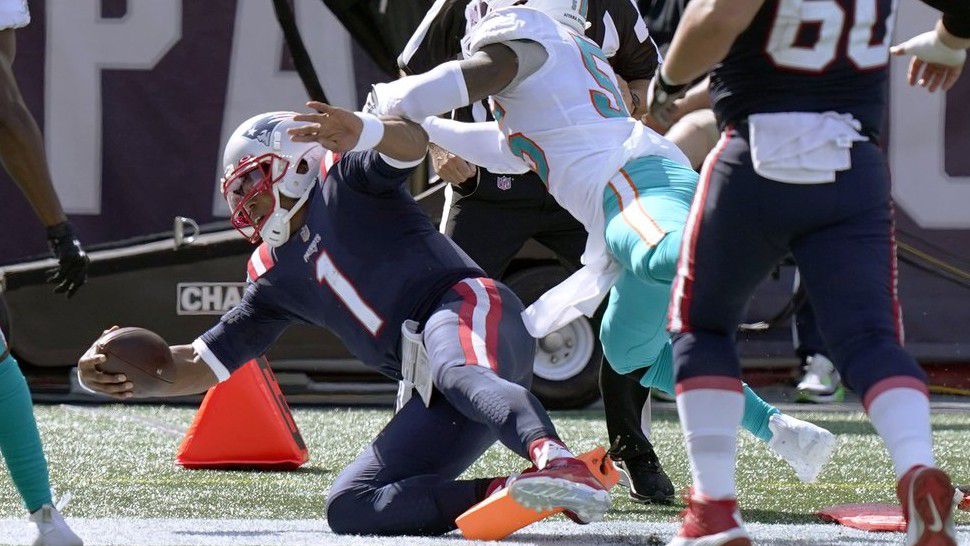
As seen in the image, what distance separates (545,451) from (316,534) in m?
0.73

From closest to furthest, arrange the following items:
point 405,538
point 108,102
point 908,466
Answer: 1. point 908,466
2. point 405,538
3. point 108,102

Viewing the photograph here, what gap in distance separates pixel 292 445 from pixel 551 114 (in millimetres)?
1806

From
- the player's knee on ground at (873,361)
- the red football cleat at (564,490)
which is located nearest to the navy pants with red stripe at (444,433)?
the red football cleat at (564,490)

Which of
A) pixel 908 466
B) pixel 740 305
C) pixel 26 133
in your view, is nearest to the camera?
pixel 908 466

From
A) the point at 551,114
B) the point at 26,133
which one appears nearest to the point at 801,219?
the point at 551,114

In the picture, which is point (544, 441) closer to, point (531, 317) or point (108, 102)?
point (531, 317)

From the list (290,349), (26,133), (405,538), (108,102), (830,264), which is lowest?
(290,349)

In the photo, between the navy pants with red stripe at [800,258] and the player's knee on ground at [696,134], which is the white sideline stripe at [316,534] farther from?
the player's knee on ground at [696,134]

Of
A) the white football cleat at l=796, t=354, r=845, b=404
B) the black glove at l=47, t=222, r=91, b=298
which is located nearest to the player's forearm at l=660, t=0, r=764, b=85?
the black glove at l=47, t=222, r=91, b=298

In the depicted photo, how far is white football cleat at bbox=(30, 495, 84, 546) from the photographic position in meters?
3.24

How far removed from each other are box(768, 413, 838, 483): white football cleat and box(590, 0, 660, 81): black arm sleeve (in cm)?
144

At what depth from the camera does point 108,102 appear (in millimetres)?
8148

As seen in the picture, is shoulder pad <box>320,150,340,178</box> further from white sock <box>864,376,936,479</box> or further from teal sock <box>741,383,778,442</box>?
white sock <box>864,376,936,479</box>

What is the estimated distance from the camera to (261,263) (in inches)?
157
